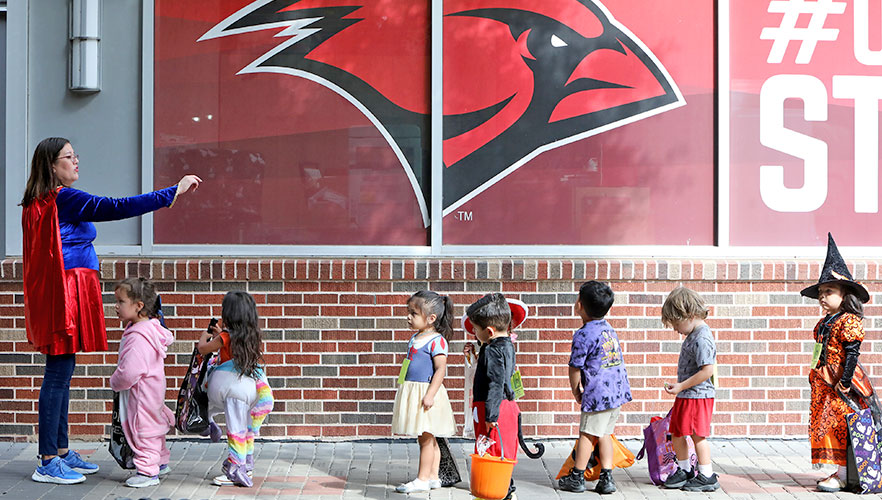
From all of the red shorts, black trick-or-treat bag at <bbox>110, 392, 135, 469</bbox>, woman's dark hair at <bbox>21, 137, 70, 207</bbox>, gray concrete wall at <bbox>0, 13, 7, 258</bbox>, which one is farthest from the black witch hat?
gray concrete wall at <bbox>0, 13, 7, 258</bbox>

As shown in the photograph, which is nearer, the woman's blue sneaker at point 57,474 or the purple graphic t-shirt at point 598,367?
the purple graphic t-shirt at point 598,367

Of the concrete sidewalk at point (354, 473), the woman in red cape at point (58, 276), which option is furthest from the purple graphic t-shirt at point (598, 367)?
the woman in red cape at point (58, 276)

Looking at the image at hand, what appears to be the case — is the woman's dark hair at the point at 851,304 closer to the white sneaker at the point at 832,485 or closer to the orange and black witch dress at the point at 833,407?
the orange and black witch dress at the point at 833,407

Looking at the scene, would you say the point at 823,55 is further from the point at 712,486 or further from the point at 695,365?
the point at 712,486

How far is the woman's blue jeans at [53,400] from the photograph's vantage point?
567 centimetres

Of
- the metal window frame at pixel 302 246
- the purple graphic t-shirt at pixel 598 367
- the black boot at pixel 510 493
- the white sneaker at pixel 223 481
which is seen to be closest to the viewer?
the black boot at pixel 510 493

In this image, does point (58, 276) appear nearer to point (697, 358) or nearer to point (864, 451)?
point (697, 358)

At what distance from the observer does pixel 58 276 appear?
558 centimetres

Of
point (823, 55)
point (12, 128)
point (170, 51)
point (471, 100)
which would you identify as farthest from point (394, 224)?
point (823, 55)

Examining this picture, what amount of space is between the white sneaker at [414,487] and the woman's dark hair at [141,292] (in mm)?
1738

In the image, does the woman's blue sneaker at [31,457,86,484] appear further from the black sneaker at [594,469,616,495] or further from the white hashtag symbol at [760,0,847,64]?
the white hashtag symbol at [760,0,847,64]

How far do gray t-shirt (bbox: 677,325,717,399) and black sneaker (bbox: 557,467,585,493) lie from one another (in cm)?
71

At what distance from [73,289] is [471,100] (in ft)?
9.47

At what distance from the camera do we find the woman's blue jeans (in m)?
5.67
